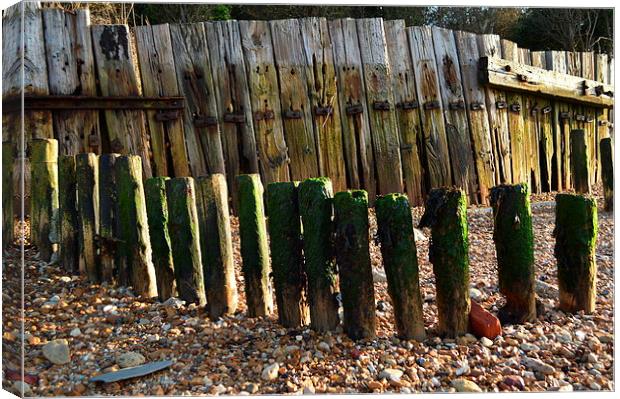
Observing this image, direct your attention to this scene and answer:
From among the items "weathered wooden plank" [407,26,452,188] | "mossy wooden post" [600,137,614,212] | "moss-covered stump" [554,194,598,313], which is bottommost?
"moss-covered stump" [554,194,598,313]

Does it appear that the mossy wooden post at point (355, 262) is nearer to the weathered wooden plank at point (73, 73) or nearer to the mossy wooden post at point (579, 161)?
the weathered wooden plank at point (73, 73)

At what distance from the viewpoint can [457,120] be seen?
4.87m

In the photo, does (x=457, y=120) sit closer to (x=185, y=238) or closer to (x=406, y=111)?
(x=406, y=111)

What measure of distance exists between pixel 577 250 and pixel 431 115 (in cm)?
222

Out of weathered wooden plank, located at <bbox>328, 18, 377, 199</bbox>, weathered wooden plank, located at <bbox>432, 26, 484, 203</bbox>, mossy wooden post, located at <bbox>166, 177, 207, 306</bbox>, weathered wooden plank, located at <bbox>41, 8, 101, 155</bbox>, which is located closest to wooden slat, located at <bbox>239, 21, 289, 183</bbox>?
weathered wooden plank, located at <bbox>328, 18, 377, 199</bbox>

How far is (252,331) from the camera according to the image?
8.84 feet

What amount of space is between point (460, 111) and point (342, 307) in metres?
2.78

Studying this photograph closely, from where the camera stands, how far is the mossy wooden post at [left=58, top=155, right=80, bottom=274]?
126 inches

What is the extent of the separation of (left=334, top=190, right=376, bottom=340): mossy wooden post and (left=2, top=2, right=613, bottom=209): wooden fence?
2.09 m

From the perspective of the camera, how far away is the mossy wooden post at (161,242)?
9.84ft

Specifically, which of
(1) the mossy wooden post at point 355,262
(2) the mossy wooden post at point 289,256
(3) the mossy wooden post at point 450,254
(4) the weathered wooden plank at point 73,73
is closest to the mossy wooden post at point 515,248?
(3) the mossy wooden post at point 450,254

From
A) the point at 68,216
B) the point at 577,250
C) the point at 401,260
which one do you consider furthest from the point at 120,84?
the point at 577,250

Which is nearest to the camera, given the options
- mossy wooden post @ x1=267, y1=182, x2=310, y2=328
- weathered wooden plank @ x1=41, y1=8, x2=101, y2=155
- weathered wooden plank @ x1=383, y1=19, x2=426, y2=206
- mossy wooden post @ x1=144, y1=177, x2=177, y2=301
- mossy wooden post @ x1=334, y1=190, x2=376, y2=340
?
mossy wooden post @ x1=334, y1=190, x2=376, y2=340

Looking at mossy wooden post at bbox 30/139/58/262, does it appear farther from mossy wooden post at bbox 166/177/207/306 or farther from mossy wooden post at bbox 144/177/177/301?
mossy wooden post at bbox 166/177/207/306
